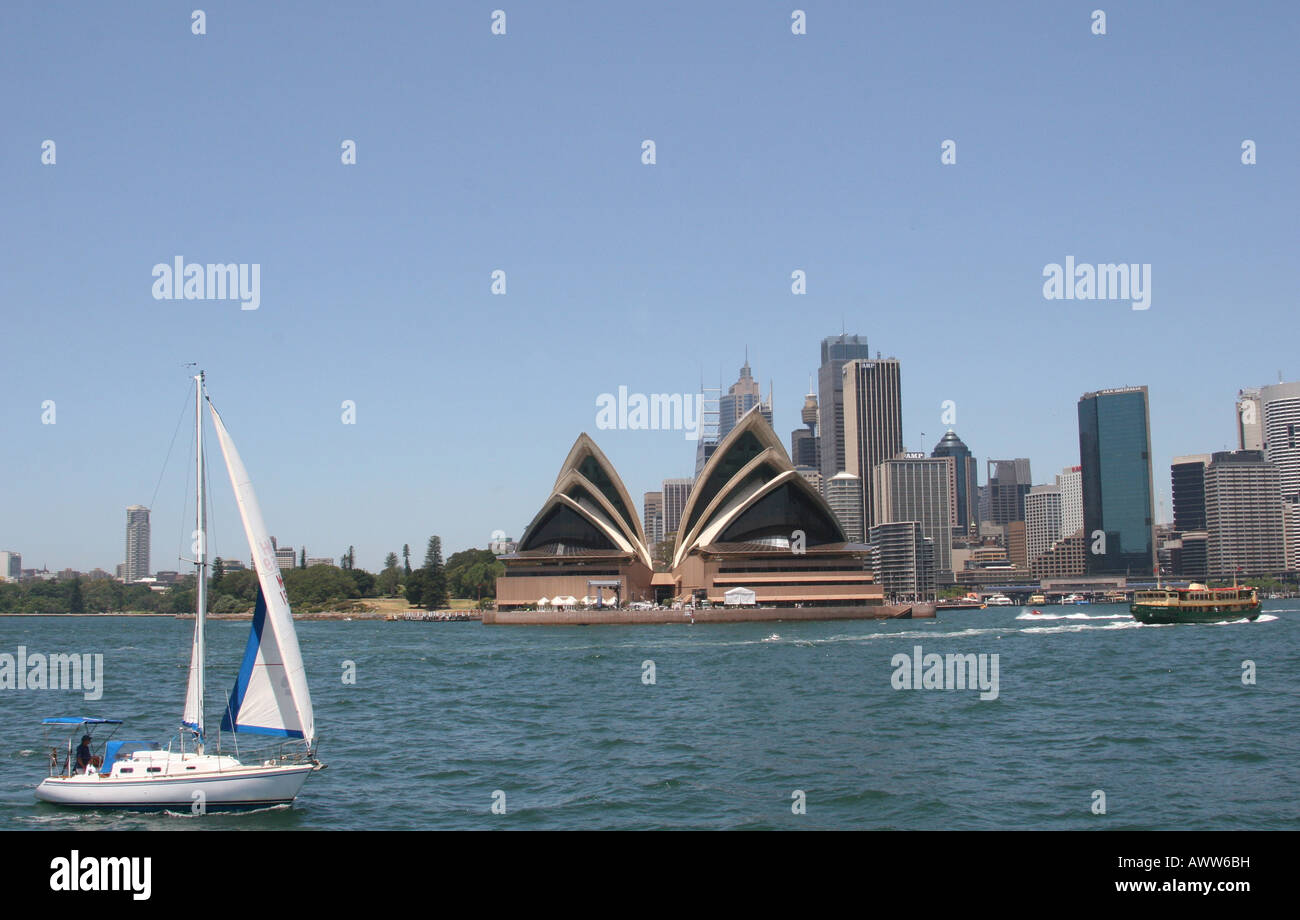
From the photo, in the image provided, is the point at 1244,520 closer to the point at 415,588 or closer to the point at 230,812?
the point at 415,588

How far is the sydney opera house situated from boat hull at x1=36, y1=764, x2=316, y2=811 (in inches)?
2772

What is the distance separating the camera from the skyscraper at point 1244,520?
17750 cm

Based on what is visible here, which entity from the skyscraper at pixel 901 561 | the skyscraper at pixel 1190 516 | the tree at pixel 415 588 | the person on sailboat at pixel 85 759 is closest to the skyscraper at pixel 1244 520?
the skyscraper at pixel 1190 516

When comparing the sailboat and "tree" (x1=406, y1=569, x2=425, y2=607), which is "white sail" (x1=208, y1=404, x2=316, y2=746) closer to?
the sailboat

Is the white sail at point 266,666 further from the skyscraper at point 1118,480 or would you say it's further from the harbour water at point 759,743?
the skyscraper at point 1118,480

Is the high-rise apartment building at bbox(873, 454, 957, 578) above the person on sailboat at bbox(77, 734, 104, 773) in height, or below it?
above

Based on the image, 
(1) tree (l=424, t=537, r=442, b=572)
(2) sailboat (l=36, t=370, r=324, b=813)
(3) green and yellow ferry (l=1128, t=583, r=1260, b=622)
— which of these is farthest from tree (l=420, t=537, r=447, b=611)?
(2) sailboat (l=36, t=370, r=324, b=813)

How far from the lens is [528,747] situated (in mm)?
21578

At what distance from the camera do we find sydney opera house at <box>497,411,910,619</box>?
3467 inches

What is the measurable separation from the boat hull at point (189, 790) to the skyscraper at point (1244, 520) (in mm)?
186567

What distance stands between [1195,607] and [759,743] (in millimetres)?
53887

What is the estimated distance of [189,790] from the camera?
15258 mm
